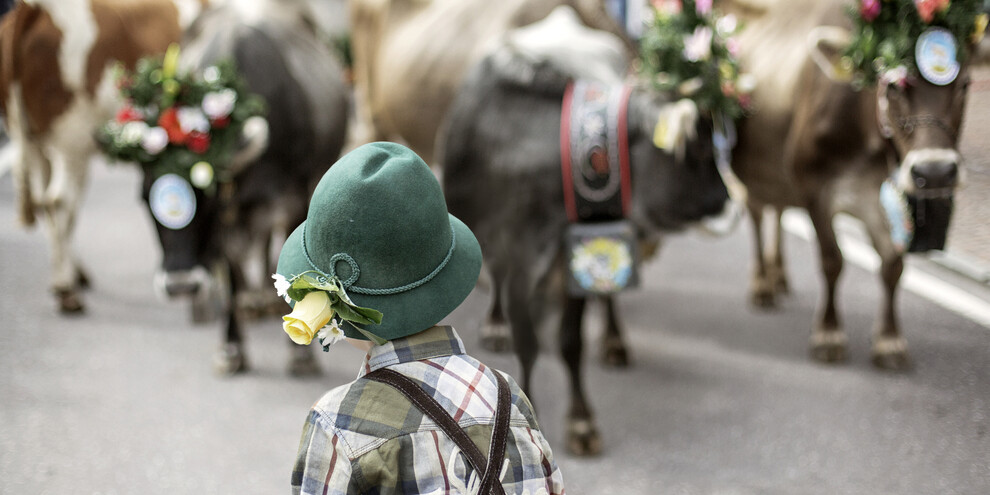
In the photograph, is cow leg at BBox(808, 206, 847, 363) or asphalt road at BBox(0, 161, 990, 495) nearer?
asphalt road at BBox(0, 161, 990, 495)

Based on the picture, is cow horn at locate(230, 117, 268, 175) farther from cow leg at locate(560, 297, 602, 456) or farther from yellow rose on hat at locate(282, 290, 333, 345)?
yellow rose on hat at locate(282, 290, 333, 345)

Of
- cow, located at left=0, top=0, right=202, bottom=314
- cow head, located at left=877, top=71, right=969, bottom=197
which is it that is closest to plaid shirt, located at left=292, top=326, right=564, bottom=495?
cow head, located at left=877, top=71, right=969, bottom=197

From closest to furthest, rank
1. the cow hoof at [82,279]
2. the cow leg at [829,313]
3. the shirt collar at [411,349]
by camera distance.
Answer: the shirt collar at [411,349] → the cow leg at [829,313] → the cow hoof at [82,279]

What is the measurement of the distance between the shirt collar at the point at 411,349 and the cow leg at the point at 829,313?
3.59 m

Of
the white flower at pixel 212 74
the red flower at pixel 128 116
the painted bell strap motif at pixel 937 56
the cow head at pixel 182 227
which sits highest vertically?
the painted bell strap motif at pixel 937 56

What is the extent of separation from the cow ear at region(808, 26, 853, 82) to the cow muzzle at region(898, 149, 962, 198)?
2.11 feet

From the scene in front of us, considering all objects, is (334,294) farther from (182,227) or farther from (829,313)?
(829,313)

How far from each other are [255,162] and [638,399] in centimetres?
237

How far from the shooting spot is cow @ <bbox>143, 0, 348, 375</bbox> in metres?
4.45

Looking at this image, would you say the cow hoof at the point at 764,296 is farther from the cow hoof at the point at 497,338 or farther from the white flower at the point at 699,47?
the white flower at the point at 699,47

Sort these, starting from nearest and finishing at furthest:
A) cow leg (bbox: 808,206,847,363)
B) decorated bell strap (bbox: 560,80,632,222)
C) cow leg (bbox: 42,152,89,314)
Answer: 1. decorated bell strap (bbox: 560,80,632,222)
2. cow leg (bbox: 808,206,847,363)
3. cow leg (bbox: 42,152,89,314)

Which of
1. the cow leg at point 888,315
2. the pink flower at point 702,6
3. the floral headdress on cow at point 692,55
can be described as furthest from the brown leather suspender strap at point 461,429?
the cow leg at point 888,315

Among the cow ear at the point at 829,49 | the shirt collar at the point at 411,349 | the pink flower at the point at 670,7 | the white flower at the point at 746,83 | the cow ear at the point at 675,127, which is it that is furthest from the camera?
the white flower at the point at 746,83

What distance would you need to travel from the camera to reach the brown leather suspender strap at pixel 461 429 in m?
1.54
